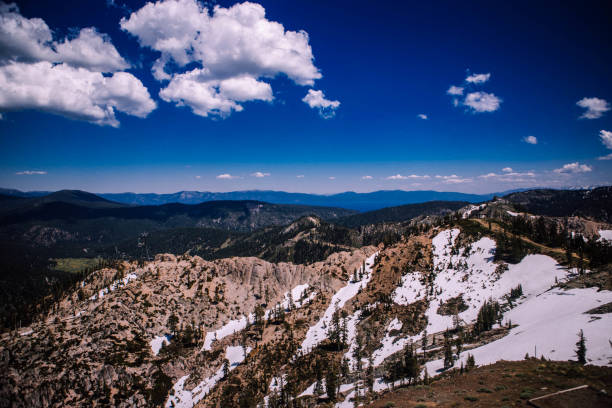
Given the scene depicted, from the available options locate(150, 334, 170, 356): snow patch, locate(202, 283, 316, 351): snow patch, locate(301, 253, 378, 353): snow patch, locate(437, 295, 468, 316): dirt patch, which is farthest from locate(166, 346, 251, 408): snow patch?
locate(437, 295, 468, 316): dirt patch

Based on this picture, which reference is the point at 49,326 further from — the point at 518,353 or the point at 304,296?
the point at 518,353

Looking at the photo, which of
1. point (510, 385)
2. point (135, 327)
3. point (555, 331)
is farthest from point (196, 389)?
point (555, 331)

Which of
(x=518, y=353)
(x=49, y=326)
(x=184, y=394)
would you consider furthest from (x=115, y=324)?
(x=518, y=353)

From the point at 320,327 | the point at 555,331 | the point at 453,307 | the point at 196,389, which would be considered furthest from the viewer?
the point at 320,327

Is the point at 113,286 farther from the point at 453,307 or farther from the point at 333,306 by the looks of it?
the point at 453,307

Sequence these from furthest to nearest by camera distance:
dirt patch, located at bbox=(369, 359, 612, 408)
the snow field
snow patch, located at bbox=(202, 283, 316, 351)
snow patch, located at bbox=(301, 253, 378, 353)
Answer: snow patch, located at bbox=(202, 283, 316, 351) < snow patch, located at bbox=(301, 253, 378, 353) < the snow field < dirt patch, located at bbox=(369, 359, 612, 408)

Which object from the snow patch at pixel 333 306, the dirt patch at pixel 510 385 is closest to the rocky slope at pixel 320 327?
the snow patch at pixel 333 306

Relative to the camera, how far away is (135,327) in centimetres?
11844

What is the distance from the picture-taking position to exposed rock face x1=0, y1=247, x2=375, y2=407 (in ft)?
289

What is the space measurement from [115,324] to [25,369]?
27275 mm

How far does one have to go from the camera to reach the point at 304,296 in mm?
157875

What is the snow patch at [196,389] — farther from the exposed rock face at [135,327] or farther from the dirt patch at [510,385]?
the dirt patch at [510,385]

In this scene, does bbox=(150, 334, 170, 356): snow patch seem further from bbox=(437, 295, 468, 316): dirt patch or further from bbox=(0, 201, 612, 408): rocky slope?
bbox=(437, 295, 468, 316): dirt patch

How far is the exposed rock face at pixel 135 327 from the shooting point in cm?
8800
